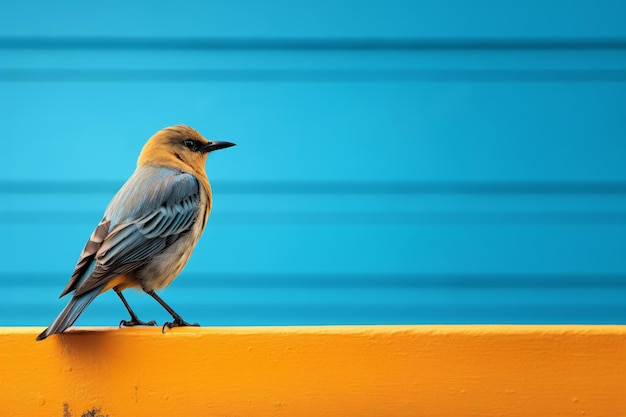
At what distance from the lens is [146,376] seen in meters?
1.41

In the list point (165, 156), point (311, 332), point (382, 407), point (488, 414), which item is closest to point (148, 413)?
point (311, 332)

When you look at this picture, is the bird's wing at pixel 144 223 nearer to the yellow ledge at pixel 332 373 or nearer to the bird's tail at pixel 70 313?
the bird's tail at pixel 70 313

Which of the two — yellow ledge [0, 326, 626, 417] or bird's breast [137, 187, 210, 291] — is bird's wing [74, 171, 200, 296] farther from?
yellow ledge [0, 326, 626, 417]

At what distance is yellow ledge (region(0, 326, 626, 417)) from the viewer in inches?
54.1

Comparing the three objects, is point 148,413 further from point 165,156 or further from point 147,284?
point 165,156

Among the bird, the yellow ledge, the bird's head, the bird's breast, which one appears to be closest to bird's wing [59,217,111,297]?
the bird

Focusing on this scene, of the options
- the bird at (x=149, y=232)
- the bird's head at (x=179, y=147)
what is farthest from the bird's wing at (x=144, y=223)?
the bird's head at (x=179, y=147)

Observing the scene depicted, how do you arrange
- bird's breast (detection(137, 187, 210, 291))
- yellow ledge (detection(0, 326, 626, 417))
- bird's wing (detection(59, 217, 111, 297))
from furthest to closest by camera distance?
1. bird's breast (detection(137, 187, 210, 291))
2. bird's wing (detection(59, 217, 111, 297))
3. yellow ledge (detection(0, 326, 626, 417))

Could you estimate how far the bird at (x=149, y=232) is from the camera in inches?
71.9

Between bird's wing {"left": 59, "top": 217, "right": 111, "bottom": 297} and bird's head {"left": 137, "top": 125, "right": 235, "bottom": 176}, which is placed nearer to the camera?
bird's wing {"left": 59, "top": 217, "right": 111, "bottom": 297}

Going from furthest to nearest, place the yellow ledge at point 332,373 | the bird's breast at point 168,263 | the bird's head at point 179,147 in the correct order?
the bird's head at point 179,147
the bird's breast at point 168,263
the yellow ledge at point 332,373

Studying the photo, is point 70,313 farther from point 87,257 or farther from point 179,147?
point 179,147

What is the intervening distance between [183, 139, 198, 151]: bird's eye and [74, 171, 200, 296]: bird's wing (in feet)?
0.77

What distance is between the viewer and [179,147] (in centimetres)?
254
